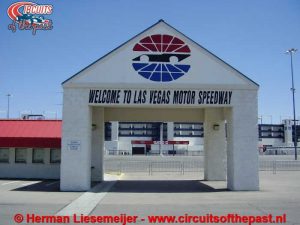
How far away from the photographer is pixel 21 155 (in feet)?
84.6

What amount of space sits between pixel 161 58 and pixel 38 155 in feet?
36.2

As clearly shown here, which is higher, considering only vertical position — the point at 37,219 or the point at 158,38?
the point at 158,38

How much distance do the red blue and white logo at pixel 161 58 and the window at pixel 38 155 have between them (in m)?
9.85

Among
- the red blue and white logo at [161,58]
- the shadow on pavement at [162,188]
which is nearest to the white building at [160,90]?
the red blue and white logo at [161,58]

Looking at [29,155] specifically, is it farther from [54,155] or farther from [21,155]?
[54,155]

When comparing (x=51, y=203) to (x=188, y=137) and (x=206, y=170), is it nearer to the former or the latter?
(x=206, y=170)

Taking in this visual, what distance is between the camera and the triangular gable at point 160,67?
19.4 meters

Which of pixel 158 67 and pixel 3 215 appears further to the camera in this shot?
pixel 158 67

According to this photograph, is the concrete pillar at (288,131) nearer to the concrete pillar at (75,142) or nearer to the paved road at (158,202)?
the paved road at (158,202)

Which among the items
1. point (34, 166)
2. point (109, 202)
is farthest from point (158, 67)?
point (34, 166)

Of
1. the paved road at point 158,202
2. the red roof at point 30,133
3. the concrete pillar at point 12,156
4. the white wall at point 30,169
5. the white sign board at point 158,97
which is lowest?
the paved road at point 158,202

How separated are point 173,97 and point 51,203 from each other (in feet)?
26.1

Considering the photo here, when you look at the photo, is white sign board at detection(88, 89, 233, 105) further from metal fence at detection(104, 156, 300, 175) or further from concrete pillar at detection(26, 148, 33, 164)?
metal fence at detection(104, 156, 300, 175)

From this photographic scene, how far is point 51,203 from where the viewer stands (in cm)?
1434
